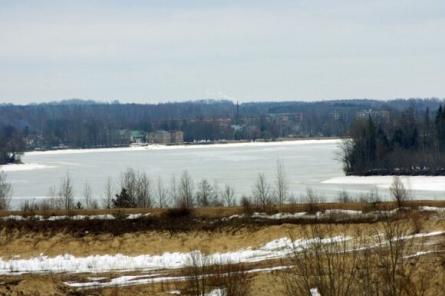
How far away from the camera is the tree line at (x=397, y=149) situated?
61844 millimetres

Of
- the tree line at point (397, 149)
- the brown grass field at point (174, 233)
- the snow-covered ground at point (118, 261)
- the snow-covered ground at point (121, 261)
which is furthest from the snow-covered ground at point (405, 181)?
the snow-covered ground at point (118, 261)

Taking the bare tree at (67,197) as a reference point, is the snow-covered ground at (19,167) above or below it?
below

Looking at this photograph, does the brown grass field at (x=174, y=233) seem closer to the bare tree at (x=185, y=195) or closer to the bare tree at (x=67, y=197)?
the bare tree at (x=185, y=195)

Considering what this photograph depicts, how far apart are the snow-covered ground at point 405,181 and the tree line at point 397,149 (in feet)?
8.56

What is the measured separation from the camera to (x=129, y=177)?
134 ft

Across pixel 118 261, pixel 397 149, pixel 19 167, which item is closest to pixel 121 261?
pixel 118 261

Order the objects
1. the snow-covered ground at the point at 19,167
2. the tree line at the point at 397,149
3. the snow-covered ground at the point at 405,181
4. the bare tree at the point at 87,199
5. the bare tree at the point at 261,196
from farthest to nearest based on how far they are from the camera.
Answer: the snow-covered ground at the point at 19,167 < the tree line at the point at 397,149 < the snow-covered ground at the point at 405,181 < the bare tree at the point at 87,199 < the bare tree at the point at 261,196

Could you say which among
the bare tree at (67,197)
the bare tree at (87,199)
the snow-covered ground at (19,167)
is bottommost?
the snow-covered ground at (19,167)

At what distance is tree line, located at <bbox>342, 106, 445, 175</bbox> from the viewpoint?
6184 cm

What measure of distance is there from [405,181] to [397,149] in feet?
41.7

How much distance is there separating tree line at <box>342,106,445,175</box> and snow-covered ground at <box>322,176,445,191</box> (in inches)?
103

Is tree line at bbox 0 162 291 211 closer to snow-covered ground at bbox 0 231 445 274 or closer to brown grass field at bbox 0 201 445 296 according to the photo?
brown grass field at bbox 0 201 445 296

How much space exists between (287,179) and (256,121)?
408ft

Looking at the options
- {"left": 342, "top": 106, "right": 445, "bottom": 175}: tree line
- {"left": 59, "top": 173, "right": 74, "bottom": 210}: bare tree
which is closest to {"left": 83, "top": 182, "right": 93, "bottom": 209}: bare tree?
{"left": 59, "top": 173, "right": 74, "bottom": 210}: bare tree
